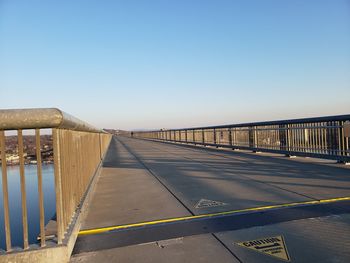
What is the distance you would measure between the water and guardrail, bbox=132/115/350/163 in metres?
7.20

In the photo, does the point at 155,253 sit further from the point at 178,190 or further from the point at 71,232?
the point at 178,190

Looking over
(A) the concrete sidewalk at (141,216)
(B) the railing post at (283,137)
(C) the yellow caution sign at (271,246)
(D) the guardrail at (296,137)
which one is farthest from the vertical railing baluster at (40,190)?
(B) the railing post at (283,137)

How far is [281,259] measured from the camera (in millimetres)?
3406

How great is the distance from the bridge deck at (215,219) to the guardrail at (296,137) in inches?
79.4

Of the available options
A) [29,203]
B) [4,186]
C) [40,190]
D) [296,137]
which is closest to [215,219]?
[40,190]

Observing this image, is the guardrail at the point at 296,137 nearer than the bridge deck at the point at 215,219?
No

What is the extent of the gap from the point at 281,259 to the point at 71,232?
7.70ft

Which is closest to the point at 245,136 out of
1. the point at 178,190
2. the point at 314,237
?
the point at 178,190

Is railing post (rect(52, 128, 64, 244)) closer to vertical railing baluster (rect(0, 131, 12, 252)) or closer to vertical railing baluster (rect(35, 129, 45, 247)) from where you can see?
vertical railing baluster (rect(35, 129, 45, 247))

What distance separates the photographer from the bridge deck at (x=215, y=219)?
12.0ft

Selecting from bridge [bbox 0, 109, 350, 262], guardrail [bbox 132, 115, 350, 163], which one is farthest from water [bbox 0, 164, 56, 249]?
guardrail [bbox 132, 115, 350, 163]

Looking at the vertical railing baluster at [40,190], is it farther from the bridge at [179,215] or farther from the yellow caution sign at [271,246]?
the yellow caution sign at [271,246]

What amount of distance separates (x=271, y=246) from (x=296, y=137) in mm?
9783

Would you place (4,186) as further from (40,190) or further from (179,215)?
(179,215)
